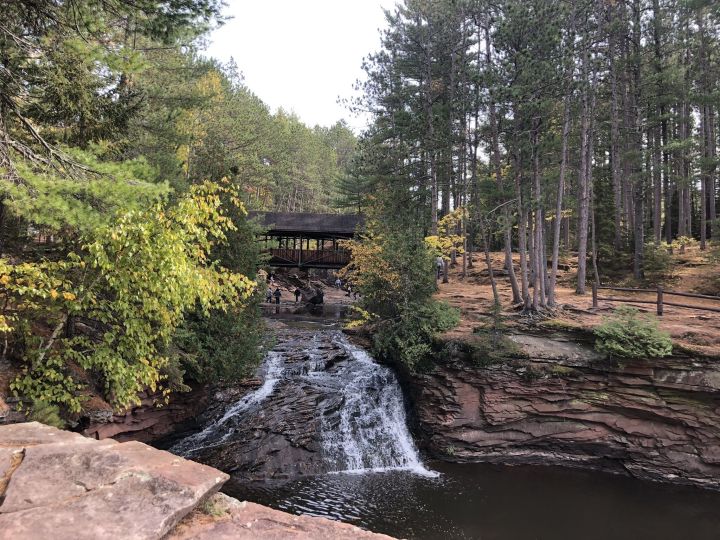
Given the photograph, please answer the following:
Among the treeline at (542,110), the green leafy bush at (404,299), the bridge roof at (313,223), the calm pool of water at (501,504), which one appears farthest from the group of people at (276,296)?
the calm pool of water at (501,504)

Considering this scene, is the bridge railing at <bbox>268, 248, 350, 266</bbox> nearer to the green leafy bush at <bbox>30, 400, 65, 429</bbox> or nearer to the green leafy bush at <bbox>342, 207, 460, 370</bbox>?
the green leafy bush at <bbox>342, 207, 460, 370</bbox>

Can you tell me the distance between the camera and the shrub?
1057 centimetres

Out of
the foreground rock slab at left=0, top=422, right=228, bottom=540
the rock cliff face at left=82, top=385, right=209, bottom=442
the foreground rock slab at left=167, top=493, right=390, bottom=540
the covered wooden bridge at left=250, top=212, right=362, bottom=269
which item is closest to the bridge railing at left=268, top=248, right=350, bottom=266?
the covered wooden bridge at left=250, top=212, right=362, bottom=269

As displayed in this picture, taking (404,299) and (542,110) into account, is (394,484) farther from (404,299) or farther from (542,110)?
(542,110)

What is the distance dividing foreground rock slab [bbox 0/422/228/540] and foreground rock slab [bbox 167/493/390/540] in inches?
3.5

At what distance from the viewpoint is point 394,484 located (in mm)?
9906

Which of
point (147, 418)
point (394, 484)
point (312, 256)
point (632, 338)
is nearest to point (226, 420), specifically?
point (147, 418)

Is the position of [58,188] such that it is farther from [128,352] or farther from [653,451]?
[653,451]

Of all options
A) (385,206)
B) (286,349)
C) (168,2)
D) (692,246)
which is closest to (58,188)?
(168,2)

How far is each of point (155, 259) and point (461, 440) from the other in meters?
9.46

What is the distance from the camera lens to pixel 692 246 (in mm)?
23453

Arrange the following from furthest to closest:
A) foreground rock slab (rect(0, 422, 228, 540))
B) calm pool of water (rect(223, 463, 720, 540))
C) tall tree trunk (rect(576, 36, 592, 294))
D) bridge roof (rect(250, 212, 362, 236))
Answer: bridge roof (rect(250, 212, 362, 236)) < tall tree trunk (rect(576, 36, 592, 294)) < calm pool of water (rect(223, 463, 720, 540)) < foreground rock slab (rect(0, 422, 228, 540))

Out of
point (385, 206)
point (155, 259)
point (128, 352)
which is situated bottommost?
point (128, 352)

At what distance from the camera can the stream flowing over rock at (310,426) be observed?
33.1 feet
